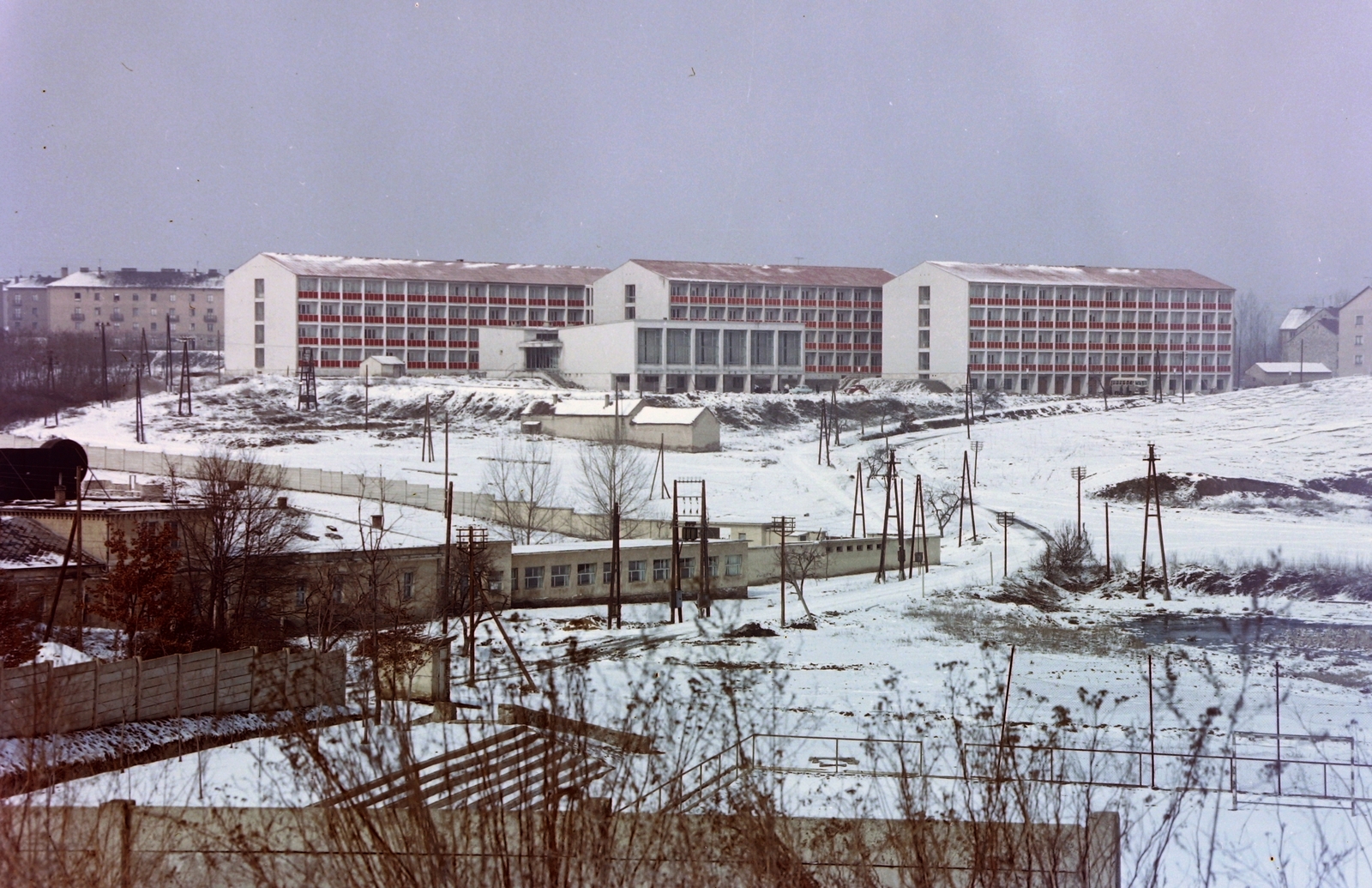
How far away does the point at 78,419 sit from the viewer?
45.0 metres

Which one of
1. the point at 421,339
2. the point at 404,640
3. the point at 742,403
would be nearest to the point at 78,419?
the point at 421,339

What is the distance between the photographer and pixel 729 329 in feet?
197

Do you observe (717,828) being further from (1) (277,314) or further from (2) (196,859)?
(1) (277,314)

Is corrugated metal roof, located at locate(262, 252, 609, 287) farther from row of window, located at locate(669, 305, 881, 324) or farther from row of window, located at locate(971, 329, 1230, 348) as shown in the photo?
row of window, located at locate(971, 329, 1230, 348)

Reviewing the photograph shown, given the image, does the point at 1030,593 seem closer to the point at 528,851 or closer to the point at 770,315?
the point at 528,851

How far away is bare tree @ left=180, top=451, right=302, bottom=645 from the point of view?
761 inches

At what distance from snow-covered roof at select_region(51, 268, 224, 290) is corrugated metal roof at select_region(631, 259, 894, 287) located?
129 ft

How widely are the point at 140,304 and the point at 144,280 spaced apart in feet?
7.05

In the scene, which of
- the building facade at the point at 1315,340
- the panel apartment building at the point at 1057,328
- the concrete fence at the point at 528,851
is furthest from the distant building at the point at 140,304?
the concrete fence at the point at 528,851

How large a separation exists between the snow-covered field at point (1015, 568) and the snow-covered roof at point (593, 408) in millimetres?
2020

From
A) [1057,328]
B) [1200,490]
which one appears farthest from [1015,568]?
[1057,328]

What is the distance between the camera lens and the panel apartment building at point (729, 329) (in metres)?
57.7

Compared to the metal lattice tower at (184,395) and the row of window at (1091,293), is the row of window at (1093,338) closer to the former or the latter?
the row of window at (1091,293)

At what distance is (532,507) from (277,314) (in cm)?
3410
